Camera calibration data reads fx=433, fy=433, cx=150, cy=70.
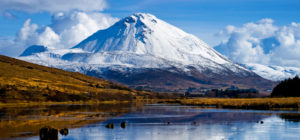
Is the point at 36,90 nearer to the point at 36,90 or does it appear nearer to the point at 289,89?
the point at 36,90

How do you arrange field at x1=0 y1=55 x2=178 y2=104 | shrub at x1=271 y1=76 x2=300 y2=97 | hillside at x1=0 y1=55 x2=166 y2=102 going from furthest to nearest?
hillside at x1=0 y1=55 x2=166 y2=102 < field at x1=0 y1=55 x2=178 y2=104 < shrub at x1=271 y1=76 x2=300 y2=97

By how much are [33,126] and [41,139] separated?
47.0ft

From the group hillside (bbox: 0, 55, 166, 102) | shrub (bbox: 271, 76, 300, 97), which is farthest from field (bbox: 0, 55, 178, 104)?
shrub (bbox: 271, 76, 300, 97)

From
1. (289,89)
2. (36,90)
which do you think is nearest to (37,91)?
(36,90)

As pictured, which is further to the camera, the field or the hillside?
the hillside

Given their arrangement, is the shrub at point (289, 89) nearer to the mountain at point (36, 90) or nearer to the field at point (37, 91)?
the field at point (37, 91)

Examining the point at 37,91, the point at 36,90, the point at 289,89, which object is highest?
the point at 36,90

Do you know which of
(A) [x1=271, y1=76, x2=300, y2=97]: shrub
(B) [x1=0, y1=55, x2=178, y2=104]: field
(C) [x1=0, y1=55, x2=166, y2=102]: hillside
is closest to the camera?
(A) [x1=271, y1=76, x2=300, y2=97]: shrub

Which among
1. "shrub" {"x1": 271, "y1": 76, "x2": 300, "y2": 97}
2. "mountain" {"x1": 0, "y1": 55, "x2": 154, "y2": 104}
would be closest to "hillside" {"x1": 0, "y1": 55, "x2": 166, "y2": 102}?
"mountain" {"x1": 0, "y1": 55, "x2": 154, "y2": 104}

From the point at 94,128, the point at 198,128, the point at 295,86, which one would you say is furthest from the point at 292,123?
the point at 295,86

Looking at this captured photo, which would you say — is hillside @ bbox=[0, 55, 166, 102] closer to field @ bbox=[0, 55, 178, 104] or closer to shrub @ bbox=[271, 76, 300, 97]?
field @ bbox=[0, 55, 178, 104]

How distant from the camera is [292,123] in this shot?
6262 centimetres

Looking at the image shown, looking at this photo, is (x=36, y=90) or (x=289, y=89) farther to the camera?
(x=36, y=90)

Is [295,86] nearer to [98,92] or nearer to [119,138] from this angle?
[98,92]
